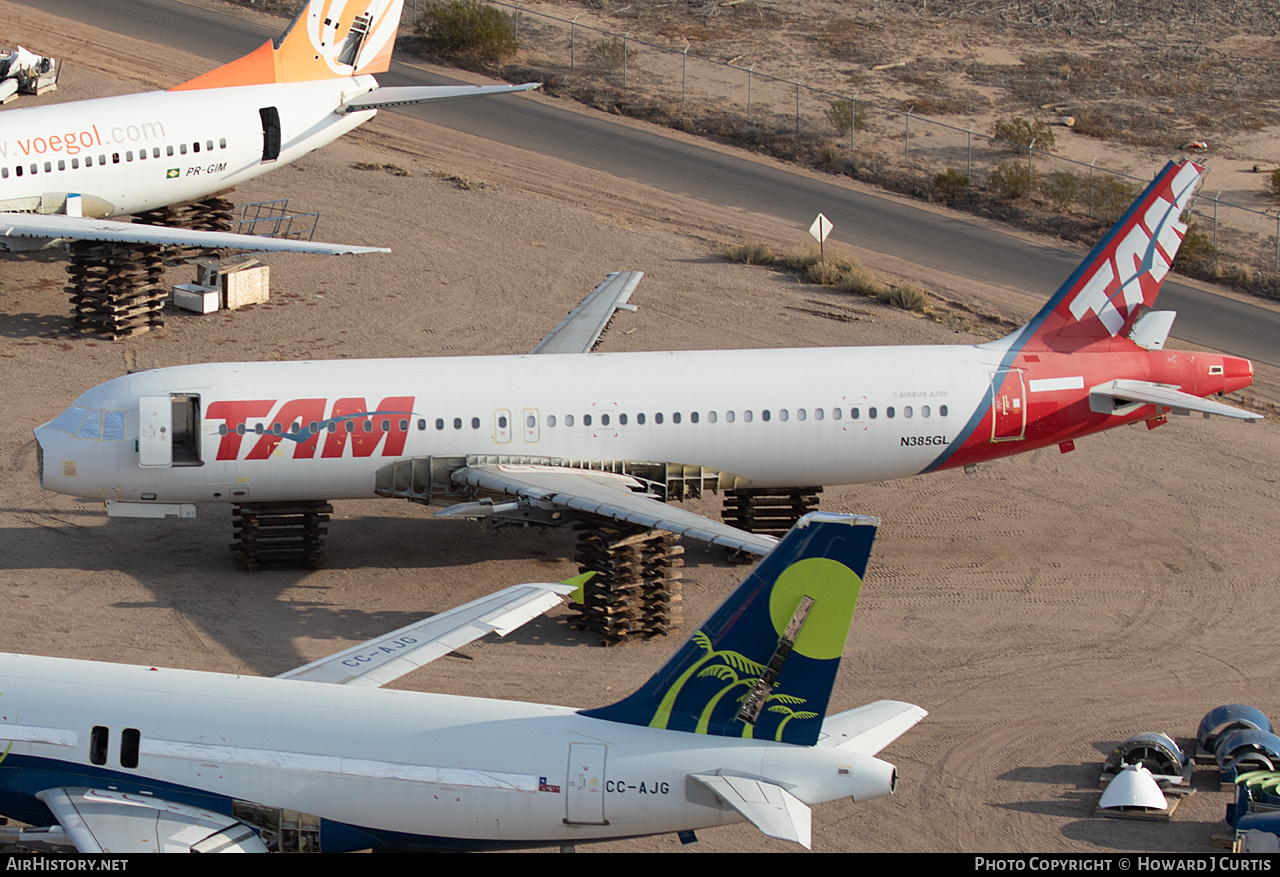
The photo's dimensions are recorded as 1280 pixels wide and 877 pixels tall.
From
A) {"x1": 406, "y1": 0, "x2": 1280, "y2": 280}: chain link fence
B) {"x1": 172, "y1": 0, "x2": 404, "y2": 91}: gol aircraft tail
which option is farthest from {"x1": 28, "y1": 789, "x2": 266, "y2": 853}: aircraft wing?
{"x1": 406, "y1": 0, "x2": 1280, "y2": 280}: chain link fence

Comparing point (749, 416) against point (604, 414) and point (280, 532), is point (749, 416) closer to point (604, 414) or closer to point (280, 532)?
point (604, 414)

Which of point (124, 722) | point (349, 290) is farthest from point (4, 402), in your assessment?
point (124, 722)

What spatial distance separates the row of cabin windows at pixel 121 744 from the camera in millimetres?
20359

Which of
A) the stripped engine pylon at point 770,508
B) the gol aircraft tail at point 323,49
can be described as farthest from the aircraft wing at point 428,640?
the gol aircraft tail at point 323,49

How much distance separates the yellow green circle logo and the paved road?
3438cm

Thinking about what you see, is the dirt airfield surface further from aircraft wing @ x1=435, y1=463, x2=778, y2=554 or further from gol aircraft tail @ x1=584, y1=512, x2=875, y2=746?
gol aircraft tail @ x1=584, y1=512, x2=875, y2=746

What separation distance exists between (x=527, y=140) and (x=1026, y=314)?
2336cm

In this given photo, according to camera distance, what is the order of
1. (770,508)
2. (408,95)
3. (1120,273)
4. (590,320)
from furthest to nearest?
(408,95)
(590,320)
(770,508)
(1120,273)

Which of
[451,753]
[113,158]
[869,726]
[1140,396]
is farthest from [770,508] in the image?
[113,158]

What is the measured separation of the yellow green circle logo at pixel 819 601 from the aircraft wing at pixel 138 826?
7.58 metres

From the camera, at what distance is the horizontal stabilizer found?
2275 cm

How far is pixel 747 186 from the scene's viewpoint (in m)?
61.7

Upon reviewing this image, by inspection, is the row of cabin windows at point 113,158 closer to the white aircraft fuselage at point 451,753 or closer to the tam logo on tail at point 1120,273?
the tam logo on tail at point 1120,273

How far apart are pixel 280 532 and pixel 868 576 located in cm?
1244
